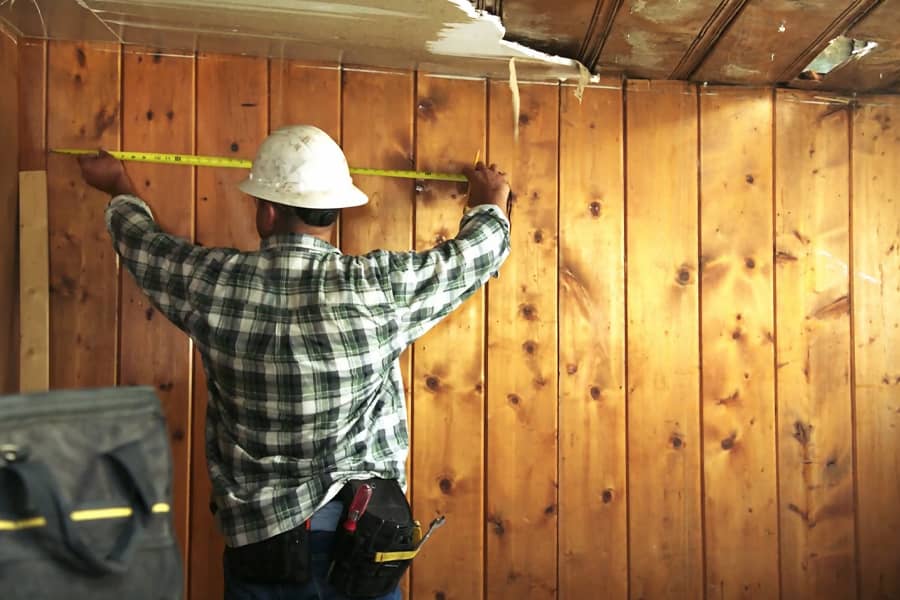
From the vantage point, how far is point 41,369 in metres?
1.69

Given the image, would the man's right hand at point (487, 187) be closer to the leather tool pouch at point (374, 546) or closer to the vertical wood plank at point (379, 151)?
the vertical wood plank at point (379, 151)

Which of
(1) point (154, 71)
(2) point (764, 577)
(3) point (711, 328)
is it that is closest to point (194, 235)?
(1) point (154, 71)

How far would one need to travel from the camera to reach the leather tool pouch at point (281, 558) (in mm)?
1333

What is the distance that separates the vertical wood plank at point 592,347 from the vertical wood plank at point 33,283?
137 centimetres

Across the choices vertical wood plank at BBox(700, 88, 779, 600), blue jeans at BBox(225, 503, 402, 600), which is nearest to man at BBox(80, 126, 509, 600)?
blue jeans at BBox(225, 503, 402, 600)

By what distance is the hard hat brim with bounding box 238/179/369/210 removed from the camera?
1.44 meters

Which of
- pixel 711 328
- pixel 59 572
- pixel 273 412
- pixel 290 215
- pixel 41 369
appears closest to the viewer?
pixel 59 572

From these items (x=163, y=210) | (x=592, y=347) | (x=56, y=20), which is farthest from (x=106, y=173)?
(x=592, y=347)

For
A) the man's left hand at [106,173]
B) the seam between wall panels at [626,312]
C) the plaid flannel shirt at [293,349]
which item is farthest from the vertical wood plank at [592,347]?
the man's left hand at [106,173]

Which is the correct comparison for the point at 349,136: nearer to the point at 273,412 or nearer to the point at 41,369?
the point at 273,412

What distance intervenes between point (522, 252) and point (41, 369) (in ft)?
4.28

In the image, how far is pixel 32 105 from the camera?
1728 mm

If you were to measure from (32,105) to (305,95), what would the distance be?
0.69m

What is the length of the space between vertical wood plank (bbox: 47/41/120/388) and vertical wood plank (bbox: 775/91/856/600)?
191cm
